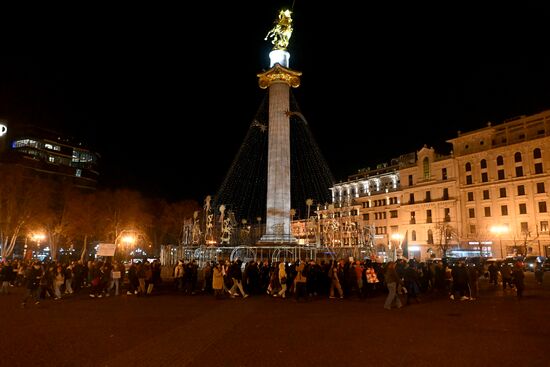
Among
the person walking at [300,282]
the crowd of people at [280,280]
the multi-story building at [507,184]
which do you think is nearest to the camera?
the person walking at [300,282]

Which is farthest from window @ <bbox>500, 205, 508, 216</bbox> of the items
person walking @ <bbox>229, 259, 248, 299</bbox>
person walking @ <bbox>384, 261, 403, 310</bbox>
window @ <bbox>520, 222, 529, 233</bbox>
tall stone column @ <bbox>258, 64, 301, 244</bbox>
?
person walking @ <bbox>229, 259, 248, 299</bbox>

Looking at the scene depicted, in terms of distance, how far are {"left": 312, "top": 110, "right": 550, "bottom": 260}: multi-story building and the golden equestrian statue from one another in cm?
1853

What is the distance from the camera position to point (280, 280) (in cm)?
1903

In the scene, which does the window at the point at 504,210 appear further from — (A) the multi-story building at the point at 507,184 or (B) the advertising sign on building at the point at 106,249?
(B) the advertising sign on building at the point at 106,249

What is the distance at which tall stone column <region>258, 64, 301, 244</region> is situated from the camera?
3434 centimetres

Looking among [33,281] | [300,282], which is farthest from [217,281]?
[33,281]

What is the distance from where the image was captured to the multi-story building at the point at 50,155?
78.5 metres

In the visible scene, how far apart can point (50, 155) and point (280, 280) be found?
8573 cm

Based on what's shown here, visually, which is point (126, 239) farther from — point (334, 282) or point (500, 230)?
point (500, 230)

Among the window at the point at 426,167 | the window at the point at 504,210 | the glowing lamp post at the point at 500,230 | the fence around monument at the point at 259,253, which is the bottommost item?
the fence around monument at the point at 259,253

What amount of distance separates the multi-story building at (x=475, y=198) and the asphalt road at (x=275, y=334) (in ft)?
99.6

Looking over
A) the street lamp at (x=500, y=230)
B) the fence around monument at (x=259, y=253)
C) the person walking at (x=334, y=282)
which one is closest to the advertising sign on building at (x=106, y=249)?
the fence around monument at (x=259, y=253)

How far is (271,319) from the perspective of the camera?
43.4 ft

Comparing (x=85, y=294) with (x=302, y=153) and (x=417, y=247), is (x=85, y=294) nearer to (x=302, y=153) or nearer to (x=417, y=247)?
(x=302, y=153)
